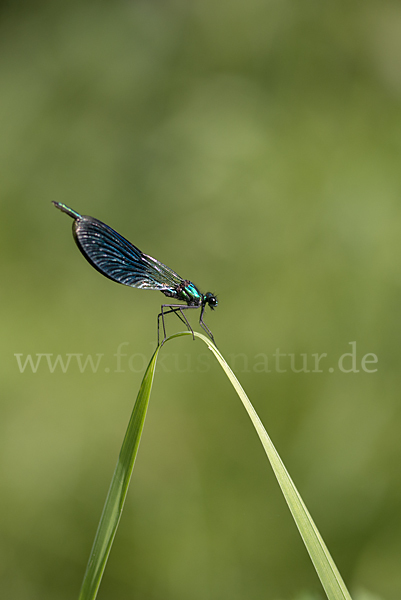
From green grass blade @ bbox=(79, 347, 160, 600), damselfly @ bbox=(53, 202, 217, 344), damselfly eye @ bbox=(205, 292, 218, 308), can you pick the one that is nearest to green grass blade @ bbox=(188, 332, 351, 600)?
green grass blade @ bbox=(79, 347, 160, 600)

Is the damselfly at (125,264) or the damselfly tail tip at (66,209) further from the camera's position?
the damselfly at (125,264)

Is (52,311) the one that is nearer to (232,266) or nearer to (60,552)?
(232,266)

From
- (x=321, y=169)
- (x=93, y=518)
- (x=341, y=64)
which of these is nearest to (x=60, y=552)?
(x=93, y=518)

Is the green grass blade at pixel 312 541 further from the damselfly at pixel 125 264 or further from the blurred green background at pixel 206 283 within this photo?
the blurred green background at pixel 206 283

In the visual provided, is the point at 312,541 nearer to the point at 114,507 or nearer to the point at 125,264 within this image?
the point at 114,507

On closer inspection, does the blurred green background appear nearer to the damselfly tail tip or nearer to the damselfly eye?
the damselfly eye

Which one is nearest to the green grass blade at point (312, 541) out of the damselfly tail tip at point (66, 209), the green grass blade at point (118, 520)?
the green grass blade at point (118, 520)

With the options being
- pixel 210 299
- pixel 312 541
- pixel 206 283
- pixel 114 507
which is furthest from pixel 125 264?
pixel 206 283
